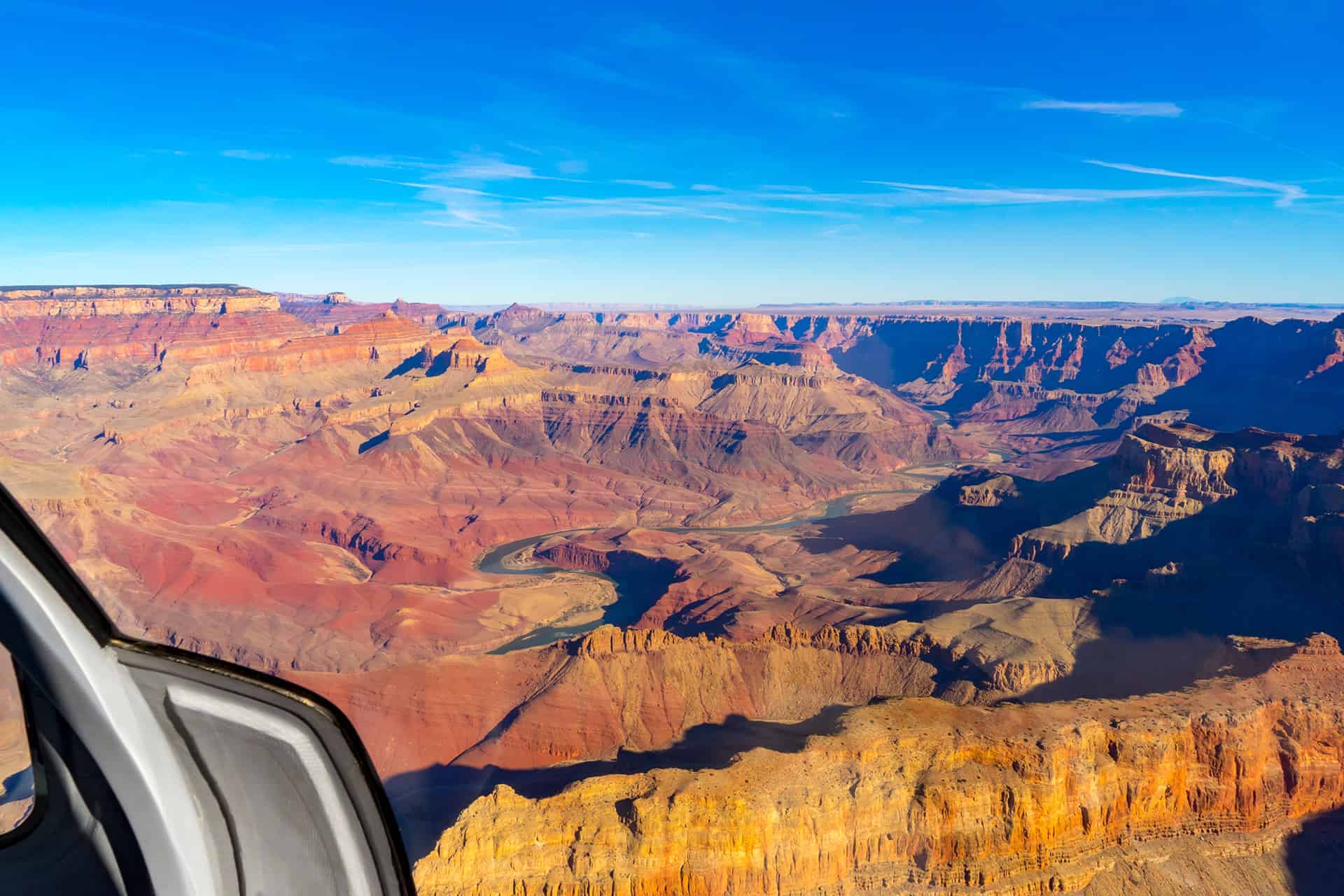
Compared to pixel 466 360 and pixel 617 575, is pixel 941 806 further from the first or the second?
pixel 466 360

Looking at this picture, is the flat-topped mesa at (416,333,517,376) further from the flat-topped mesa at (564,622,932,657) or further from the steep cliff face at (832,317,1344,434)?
the flat-topped mesa at (564,622,932,657)

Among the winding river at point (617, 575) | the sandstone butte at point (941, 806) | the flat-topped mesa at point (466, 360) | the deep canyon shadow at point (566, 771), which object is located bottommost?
the winding river at point (617, 575)

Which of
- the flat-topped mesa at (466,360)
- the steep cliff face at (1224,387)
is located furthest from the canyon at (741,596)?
the steep cliff face at (1224,387)

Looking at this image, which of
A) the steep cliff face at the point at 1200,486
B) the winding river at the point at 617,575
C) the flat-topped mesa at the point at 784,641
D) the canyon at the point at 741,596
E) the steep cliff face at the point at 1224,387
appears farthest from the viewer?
the steep cliff face at the point at 1224,387

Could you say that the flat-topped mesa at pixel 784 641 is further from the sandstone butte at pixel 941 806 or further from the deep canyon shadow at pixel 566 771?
the sandstone butte at pixel 941 806

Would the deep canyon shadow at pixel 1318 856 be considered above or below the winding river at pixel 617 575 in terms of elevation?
above

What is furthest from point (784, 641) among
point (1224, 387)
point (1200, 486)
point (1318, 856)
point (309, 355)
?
point (1224, 387)

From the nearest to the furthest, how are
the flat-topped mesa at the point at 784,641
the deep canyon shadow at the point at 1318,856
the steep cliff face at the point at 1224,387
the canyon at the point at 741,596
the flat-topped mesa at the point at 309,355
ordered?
the canyon at the point at 741,596 → the deep canyon shadow at the point at 1318,856 → the flat-topped mesa at the point at 784,641 → the steep cliff face at the point at 1224,387 → the flat-topped mesa at the point at 309,355
